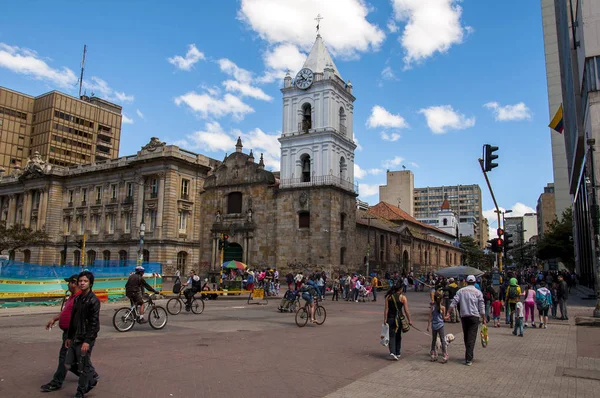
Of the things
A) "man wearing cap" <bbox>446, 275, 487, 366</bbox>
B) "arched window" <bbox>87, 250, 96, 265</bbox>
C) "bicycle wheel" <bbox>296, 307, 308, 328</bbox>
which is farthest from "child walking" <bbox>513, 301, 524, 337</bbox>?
"arched window" <bbox>87, 250, 96, 265</bbox>

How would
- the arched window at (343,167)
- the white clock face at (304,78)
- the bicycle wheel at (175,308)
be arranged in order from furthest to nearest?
the arched window at (343,167)
the white clock face at (304,78)
the bicycle wheel at (175,308)

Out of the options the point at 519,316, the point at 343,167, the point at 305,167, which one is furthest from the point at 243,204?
the point at 519,316

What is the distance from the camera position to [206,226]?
4584 centimetres

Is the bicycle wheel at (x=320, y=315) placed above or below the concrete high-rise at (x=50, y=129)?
below

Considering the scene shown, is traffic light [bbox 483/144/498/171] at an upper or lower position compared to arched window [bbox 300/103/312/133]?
lower

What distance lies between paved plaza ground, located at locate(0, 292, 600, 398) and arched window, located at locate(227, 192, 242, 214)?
28.8m

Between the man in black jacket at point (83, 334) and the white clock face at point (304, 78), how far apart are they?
36818mm

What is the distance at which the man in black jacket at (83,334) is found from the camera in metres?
6.60

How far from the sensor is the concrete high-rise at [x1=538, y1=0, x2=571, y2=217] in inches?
3187

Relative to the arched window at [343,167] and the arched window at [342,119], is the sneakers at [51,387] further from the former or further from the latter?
the arched window at [342,119]

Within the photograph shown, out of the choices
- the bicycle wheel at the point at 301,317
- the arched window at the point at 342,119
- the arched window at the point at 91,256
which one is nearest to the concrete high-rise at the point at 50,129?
the arched window at the point at 91,256

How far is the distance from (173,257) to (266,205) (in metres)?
9.80

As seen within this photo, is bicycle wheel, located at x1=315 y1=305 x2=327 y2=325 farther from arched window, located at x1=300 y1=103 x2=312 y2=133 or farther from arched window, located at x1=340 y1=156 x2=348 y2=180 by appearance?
arched window, located at x1=300 y1=103 x2=312 y2=133

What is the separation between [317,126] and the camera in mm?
40969
